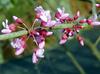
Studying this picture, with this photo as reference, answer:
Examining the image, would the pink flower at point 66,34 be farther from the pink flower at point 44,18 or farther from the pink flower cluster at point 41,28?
the pink flower at point 44,18

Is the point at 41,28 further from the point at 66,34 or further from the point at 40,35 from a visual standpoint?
the point at 66,34

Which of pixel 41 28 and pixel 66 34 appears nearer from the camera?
pixel 41 28

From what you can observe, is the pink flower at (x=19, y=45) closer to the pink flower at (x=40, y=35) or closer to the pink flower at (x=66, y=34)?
the pink flower at (x=40, y=35)

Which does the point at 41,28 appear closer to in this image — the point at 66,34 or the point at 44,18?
the point at 44,18

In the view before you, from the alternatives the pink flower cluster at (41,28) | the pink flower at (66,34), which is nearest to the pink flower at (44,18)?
the pink flower cluster at (41,28)

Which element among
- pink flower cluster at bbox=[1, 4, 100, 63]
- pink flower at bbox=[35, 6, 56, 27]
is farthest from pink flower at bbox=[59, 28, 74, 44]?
pink flower at bbox=[35, 6, 56, 27]

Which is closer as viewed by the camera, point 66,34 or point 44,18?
point 44,18

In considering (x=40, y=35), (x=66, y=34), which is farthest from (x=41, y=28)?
(x=66, y=34)

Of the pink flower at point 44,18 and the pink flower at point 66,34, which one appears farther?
the pink flower at point 66,34

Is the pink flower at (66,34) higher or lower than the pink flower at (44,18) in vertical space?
lower

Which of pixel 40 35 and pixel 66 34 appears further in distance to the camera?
pixel 66 34

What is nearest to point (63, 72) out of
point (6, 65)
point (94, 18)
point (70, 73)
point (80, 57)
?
point (70, 73)
